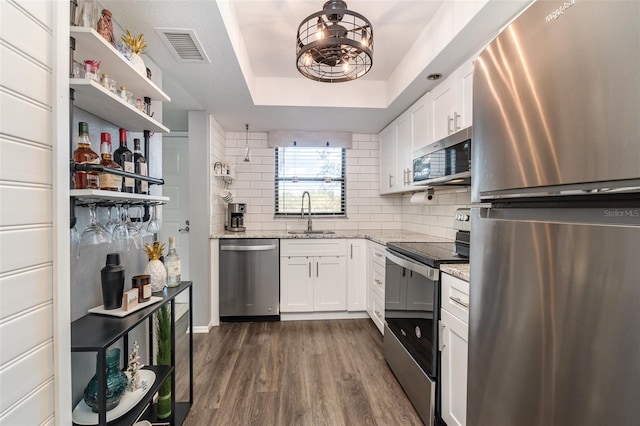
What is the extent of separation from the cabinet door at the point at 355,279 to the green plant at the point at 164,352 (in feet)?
6.45

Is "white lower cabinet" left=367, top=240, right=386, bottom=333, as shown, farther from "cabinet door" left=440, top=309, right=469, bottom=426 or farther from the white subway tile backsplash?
"cabinet door" left=440, top=309, right=469, bottom=426

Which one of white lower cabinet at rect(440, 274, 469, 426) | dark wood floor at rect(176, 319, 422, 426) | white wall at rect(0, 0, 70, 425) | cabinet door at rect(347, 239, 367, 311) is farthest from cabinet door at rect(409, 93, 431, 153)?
white wall at rect(0, 0, 70, 425)

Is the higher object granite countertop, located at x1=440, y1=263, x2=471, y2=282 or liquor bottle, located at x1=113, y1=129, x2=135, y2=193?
liquor bottle, located at x1=113, y1=129, x2=135, y2=193

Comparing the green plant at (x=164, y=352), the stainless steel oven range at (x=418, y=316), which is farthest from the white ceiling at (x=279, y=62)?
the green plant at (x=164, y=352)

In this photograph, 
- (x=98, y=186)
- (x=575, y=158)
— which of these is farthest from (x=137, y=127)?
(x=575, y=158)

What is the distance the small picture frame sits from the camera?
123 centimetres

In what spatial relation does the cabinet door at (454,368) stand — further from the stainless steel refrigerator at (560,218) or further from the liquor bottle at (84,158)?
the liquor bottle at (84,158)

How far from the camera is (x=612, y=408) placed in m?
0.54

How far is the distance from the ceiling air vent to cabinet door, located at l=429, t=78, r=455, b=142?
166 centimetres

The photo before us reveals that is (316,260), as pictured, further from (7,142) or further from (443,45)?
(7,142)

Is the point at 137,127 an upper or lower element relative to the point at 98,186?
upper

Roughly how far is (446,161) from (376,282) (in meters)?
1.46

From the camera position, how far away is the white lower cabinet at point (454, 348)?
135 cm

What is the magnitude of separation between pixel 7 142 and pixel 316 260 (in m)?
2.66
